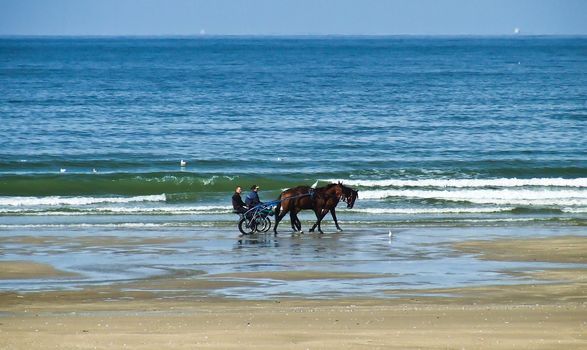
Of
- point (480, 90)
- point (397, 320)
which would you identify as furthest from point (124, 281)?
point (480, 90)

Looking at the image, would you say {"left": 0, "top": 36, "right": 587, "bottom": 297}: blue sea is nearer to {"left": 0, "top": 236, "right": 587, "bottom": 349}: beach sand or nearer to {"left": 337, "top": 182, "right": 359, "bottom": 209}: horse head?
{"left": 337, "top": 182, "right": 359, "bottom": 209}: horse head

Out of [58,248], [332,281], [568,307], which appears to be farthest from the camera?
[58,248]

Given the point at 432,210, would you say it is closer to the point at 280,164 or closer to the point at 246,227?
the point at 246,227

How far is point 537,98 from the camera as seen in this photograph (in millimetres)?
65500

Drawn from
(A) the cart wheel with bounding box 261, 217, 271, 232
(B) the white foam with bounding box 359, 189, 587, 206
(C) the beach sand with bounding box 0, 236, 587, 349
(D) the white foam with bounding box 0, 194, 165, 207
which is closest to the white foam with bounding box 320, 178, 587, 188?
(B) the white foam with bounding box 359, 189, 587, 206

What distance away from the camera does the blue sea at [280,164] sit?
2484cm

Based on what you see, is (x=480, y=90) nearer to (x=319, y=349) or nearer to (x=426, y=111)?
(x=426, y=111)

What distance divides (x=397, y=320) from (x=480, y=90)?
58.9 meters

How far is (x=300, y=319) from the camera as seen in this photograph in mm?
15609

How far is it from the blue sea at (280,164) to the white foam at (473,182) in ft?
0.32

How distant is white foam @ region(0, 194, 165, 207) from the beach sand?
13.9 metres

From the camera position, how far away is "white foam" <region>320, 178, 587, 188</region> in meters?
35.8

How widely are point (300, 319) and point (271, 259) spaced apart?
6.41m

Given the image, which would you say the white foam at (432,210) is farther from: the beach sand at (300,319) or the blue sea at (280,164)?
the beach sand at (300,319)
